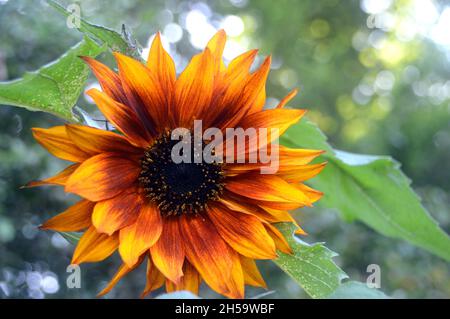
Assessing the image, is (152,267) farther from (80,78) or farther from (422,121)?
(422,121)

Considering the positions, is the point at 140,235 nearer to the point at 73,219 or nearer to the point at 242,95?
the point at 73,219

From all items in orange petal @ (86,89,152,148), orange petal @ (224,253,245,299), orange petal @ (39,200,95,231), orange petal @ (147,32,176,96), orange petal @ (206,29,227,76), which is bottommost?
orange petal @ (224,253,245,299)

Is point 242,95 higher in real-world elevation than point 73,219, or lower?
higher

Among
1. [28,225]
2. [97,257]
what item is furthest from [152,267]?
[28,225]

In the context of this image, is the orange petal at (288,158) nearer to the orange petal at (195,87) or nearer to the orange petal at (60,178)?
the orange petal at (195,87)

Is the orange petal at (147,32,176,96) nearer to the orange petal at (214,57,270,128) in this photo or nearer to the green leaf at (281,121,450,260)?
the orange petal at (214,57,270,128)

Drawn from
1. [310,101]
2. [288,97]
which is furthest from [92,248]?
[310,101]

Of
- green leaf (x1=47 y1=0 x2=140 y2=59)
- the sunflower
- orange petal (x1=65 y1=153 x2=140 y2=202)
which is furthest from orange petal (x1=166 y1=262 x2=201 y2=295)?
green leaf (x1=47 y1=0 x2=140 y2=59)
